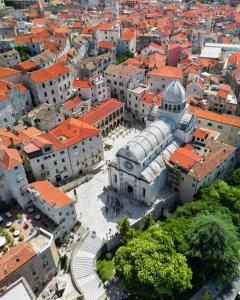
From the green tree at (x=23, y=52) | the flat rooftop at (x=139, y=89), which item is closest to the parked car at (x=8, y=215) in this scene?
the flat rooftop at (x=139, y=89)

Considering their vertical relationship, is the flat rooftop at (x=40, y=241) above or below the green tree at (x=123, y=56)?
below

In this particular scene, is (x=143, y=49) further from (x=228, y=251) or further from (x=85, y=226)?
(x=228, y=251)

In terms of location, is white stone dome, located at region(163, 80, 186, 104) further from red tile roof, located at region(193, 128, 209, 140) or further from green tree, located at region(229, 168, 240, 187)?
green tree, located at region(229, 168, 240, 187)

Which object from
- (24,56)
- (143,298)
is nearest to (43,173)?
(143,298)

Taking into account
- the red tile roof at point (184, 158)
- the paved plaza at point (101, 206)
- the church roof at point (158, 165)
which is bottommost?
the paved plaza at point (101, 206)

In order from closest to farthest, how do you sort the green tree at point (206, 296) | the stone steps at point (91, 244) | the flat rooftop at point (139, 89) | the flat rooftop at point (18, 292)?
the flat rooftop at point (18, 292), the green tree at point (206, 296), the stone steps at point (91, 244), the flat rooftop at point (139, 89)

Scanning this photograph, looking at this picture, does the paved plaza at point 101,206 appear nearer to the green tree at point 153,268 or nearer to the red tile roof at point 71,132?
the red tile roof at point 71,132
